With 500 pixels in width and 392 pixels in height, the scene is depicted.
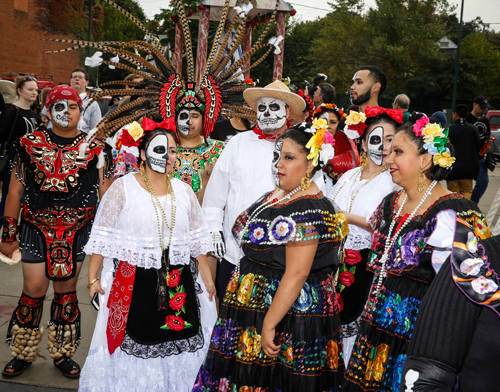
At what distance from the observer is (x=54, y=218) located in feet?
12.4

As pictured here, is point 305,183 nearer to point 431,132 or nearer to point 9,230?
point 431,132

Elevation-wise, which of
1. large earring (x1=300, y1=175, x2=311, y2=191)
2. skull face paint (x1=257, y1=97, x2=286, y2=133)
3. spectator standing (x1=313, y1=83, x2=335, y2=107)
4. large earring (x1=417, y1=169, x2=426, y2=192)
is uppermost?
spectator standing (x1=313, y1=83, x2=335, y2=107)

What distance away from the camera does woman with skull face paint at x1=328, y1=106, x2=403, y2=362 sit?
370 cm

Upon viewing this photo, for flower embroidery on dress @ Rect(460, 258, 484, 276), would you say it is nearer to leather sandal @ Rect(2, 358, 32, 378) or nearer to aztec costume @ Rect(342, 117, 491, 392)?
aztec costume @ Rect(342, 117, 491, 392)

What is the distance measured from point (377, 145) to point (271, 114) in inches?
33.2

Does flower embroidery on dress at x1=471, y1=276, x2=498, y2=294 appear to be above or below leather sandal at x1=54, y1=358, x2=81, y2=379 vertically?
above

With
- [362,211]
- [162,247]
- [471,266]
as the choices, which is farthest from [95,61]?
[471,266]

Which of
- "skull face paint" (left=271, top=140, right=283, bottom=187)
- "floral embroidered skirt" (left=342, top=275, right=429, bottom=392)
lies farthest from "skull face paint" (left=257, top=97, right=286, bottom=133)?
"floral embroidered skirt" (left=342, top=275, right=429, bottom=392)

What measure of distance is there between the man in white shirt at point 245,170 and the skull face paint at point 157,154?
0.59 m

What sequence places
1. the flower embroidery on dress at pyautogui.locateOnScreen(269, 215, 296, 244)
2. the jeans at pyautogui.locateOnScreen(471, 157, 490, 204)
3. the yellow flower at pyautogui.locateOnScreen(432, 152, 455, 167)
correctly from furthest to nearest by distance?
the jeans at pyautogui.locateOnScreen(471, 157, 490, 204) → the yellow flower at pyautogui.locateOnScreen(432, 152, 455, 167) → the flower embroidery on dress at pyautogui.locateOnScreen(269, 215, 296, 244)

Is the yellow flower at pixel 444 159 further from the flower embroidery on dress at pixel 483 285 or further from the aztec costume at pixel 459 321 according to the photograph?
the flower embroidery on dress at pixel 483 285

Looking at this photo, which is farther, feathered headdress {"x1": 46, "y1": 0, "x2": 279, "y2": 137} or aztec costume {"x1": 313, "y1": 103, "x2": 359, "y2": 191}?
aztec costume {"x1": 313, "y1": 103, "x2": 359, "y2": 191}

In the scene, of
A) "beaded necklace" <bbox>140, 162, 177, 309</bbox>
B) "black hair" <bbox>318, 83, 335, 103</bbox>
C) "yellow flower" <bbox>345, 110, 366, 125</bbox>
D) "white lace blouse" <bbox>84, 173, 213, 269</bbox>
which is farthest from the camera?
"black hair" <bbox>318, 83, 335, 103</bbox>

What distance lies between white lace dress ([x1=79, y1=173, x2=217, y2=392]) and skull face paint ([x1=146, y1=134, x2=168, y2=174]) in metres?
0.18
